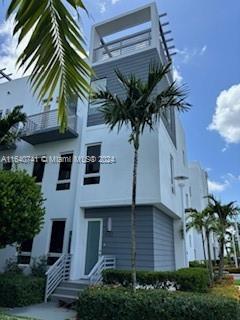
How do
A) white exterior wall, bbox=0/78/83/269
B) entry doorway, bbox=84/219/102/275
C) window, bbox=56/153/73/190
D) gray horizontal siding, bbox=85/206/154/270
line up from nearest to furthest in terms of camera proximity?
gray horizontal siding, bbox=85/206/154/270 → entry doorway, bbox=84/219/102/275 → white exterior wall, bbox=0/78/83/269 → window, bbox=56/153/73/190

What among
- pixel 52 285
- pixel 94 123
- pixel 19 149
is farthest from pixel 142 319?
pixel 19 149

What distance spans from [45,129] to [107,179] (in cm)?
420

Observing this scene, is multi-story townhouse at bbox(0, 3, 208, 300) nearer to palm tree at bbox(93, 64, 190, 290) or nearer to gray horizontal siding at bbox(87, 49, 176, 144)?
gray horizontal siding at bbox(87, 49, 176, 144)

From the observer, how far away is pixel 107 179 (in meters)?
11.3

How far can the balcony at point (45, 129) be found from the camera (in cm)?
1284

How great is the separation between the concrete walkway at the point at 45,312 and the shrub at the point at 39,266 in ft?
5.42

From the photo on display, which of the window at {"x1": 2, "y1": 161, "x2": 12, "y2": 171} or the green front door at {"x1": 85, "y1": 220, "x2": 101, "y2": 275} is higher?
the window at {"x1": 2, "y1": 161, "x2": 12, "y2": 171}

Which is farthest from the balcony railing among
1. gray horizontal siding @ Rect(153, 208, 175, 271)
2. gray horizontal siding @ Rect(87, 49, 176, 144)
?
gray horizontal siding @ Rect(153, 208, 175, 271)

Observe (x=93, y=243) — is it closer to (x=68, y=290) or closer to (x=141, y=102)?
(x=68, y=290)

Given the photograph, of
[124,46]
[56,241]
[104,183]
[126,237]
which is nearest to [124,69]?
[124,46]

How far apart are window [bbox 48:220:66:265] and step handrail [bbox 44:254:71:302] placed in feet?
3.31

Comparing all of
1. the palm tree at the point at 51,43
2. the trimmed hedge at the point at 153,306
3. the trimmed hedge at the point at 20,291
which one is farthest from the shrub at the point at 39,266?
the palm tree at the point at 51,43

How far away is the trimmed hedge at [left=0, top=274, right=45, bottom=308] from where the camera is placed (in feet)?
29.1

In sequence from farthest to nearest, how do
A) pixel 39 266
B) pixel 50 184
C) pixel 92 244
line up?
pixel 50 184, pixel 92 244, pixel 39 266
